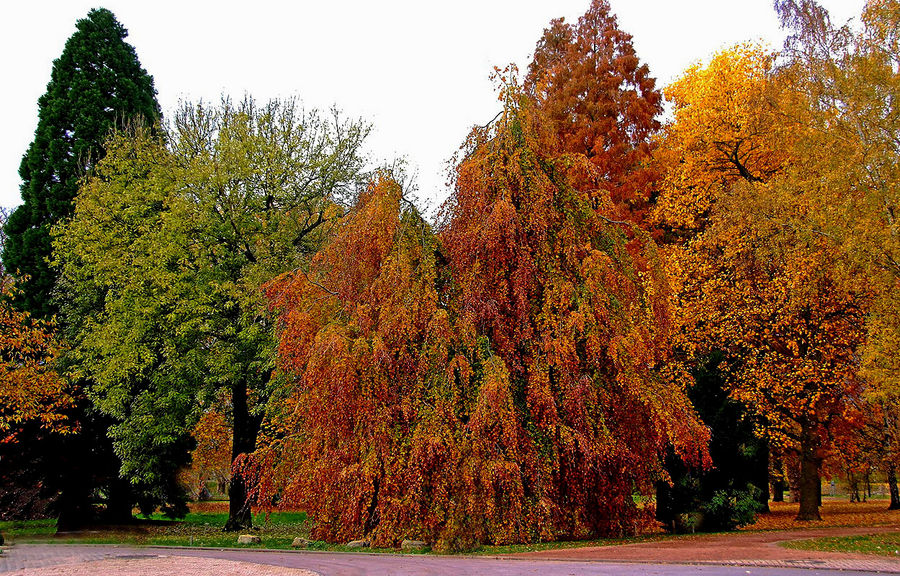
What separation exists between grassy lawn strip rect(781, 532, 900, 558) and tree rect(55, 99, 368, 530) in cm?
1312

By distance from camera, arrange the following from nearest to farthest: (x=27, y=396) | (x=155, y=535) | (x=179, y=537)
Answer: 1. (x=179, y=537)
2. (x=27, y=396)
3. (x=155, y=535)

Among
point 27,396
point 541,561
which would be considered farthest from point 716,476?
point 27,396

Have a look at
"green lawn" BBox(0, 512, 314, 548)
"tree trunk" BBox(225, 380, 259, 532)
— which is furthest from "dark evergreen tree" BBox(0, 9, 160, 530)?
"tree trunk" BBox(225, 380, 259, 532)

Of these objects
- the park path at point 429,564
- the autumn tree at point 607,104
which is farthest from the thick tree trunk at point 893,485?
the park path at point 429,564

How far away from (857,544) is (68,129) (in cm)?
2769

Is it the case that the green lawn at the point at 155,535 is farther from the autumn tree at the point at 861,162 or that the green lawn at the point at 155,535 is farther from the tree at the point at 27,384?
the autumn tree at the point at 861,162

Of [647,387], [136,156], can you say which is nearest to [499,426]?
[647,387]

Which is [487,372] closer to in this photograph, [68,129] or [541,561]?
[541,561]

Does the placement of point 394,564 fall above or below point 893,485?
above

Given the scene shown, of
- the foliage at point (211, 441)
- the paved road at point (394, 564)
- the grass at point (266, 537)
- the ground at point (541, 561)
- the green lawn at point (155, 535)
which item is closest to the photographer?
the paved road at point (394, 564)

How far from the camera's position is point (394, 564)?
34.5ft

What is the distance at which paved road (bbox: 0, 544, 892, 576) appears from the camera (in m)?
8.71

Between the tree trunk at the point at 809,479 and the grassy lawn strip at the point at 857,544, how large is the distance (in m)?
7.92

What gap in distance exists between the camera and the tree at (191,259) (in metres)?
19.3
